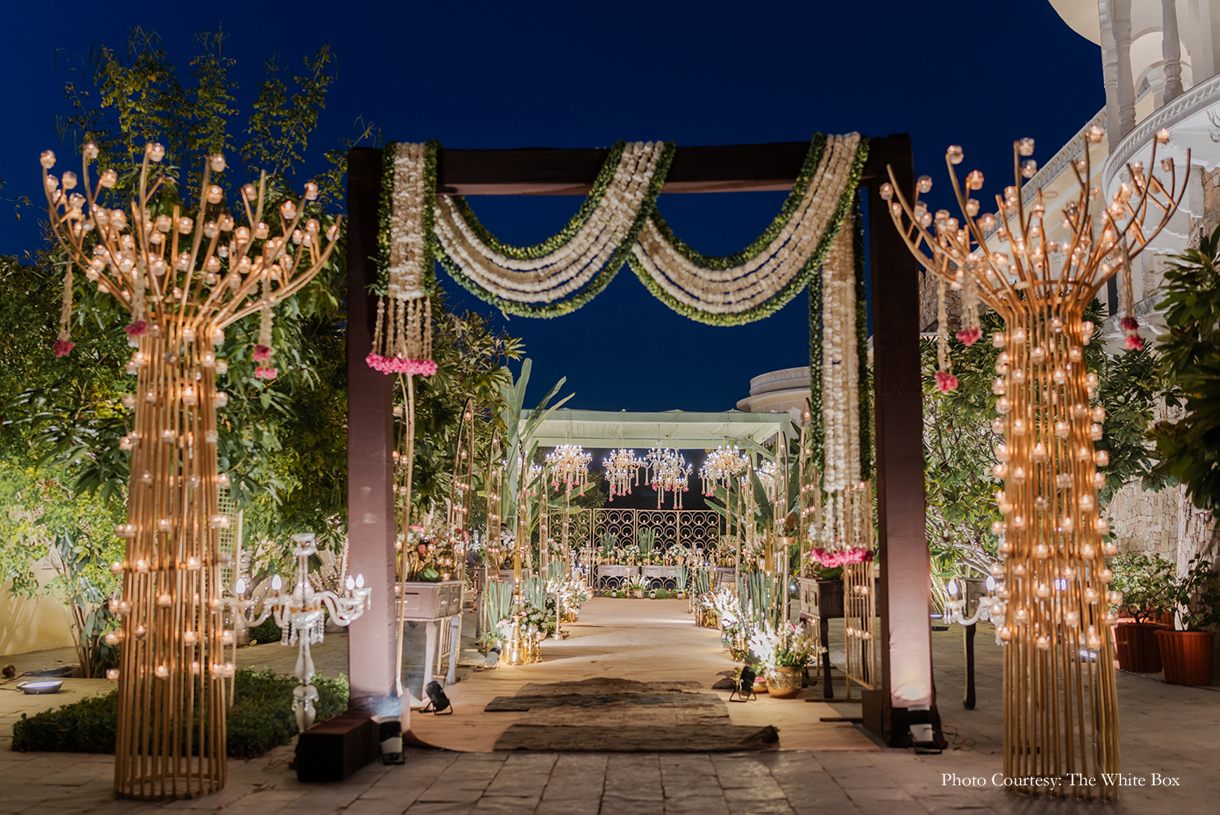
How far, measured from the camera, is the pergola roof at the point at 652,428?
1399 centimetres

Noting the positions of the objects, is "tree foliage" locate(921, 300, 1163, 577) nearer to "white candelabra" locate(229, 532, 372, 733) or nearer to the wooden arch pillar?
the wooden arch pillar

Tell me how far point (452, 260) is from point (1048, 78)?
1024 inches

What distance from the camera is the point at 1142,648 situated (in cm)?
755

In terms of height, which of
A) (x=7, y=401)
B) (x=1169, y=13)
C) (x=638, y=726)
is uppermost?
(x=1169, y=13)

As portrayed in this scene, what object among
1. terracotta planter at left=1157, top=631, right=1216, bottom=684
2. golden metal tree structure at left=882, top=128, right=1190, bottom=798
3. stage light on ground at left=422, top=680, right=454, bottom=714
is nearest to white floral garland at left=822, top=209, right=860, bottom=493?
golden metal tree structure at left=882, top=128, right=1190, bottom=798

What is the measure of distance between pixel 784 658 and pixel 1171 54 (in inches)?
228

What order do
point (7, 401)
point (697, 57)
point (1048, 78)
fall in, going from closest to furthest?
point (7, 401)
point (697, 57)
point (1048, 78)

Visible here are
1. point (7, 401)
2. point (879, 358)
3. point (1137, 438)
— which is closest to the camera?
point (879, 358)

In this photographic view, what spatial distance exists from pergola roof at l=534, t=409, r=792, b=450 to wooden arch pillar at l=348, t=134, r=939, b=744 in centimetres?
844

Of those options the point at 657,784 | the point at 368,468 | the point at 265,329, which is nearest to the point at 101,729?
the point at 368,468

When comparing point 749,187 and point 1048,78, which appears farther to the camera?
point 1048,78

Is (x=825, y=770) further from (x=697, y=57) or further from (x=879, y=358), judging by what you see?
(x=697, y=57)

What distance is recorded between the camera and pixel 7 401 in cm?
559

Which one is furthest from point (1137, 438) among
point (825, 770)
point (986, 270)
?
point (825, 770)
